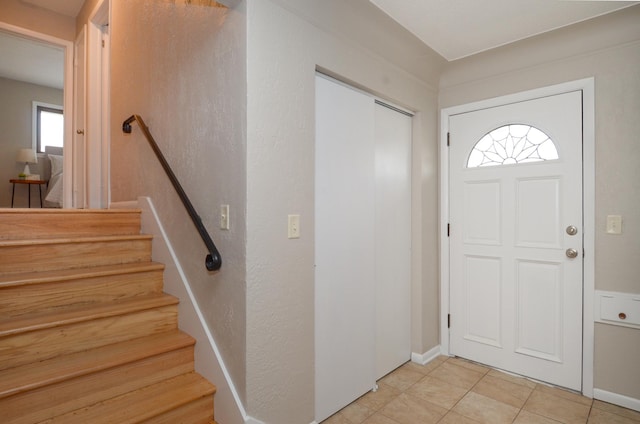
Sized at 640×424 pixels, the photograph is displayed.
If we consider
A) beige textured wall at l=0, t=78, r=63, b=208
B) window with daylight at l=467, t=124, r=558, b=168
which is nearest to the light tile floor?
window with daylight at l=467, t=124, r=558, b=168

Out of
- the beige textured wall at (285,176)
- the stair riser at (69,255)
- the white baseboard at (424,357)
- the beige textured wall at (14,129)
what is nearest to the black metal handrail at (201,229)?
the beige textured wall at (285,176)

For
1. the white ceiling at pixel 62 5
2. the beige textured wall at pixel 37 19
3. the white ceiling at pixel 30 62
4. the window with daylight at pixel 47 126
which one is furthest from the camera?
the window with daylight at pixel 47 126

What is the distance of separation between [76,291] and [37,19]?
3.31m

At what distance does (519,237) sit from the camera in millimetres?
2568

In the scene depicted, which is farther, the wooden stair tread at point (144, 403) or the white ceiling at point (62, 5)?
the white ceiling at point (62, 5)

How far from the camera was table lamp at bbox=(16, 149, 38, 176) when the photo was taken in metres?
5.11

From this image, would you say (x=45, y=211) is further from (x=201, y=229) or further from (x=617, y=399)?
(x=617, y=399)

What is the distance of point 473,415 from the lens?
2.06 metres

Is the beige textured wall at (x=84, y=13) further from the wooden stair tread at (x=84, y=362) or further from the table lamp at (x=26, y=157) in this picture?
the wooden stair tread at (x=84, y=362)

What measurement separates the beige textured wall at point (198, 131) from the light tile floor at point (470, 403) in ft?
3.43

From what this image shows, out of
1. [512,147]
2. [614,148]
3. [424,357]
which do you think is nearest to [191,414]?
[424,357]

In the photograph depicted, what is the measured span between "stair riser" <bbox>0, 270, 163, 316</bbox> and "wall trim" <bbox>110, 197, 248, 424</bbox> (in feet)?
0.41

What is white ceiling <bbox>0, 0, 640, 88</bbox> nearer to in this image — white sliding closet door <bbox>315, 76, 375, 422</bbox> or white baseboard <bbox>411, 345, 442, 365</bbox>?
white sliding closet door <bbox>315, 76, 375, 422</bbox>

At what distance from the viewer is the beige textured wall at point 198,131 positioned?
1604 millimetres
